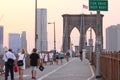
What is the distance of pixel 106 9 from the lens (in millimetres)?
31266

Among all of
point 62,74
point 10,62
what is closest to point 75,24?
point 62,74

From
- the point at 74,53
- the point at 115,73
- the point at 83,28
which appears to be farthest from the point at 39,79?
the point at 83,28

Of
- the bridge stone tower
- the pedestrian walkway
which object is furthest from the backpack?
the bridge stone tower

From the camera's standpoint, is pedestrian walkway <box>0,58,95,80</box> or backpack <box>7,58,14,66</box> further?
pedestrian walkway <box>0,58,95,80</box>

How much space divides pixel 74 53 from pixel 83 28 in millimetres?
13947

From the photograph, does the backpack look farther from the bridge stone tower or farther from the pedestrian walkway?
the bridge stone tower

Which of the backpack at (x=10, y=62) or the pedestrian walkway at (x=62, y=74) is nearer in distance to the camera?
the backpack at (x=10, y=62)

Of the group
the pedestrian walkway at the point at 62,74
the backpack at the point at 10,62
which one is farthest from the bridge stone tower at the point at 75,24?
the backpack at the point at 10,62

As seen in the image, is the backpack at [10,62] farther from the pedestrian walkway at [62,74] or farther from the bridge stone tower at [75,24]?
the bridge stone tower at [75,24]

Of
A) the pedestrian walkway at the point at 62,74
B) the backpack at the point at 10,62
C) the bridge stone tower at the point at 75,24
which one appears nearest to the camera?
the backpack at the point at 10,62

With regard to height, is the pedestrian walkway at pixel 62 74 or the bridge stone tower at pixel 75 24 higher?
the bridge stone tower at pixel 75 24

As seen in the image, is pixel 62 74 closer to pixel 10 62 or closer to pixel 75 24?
pixel 10 62

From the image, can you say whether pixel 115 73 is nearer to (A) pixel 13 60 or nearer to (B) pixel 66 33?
(A) pixel 13 60

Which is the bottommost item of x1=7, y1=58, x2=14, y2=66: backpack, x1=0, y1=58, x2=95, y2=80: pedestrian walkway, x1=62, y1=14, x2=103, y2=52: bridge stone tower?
x1=0, y1=58, x2=95, y2=80: pedestrian walkway
